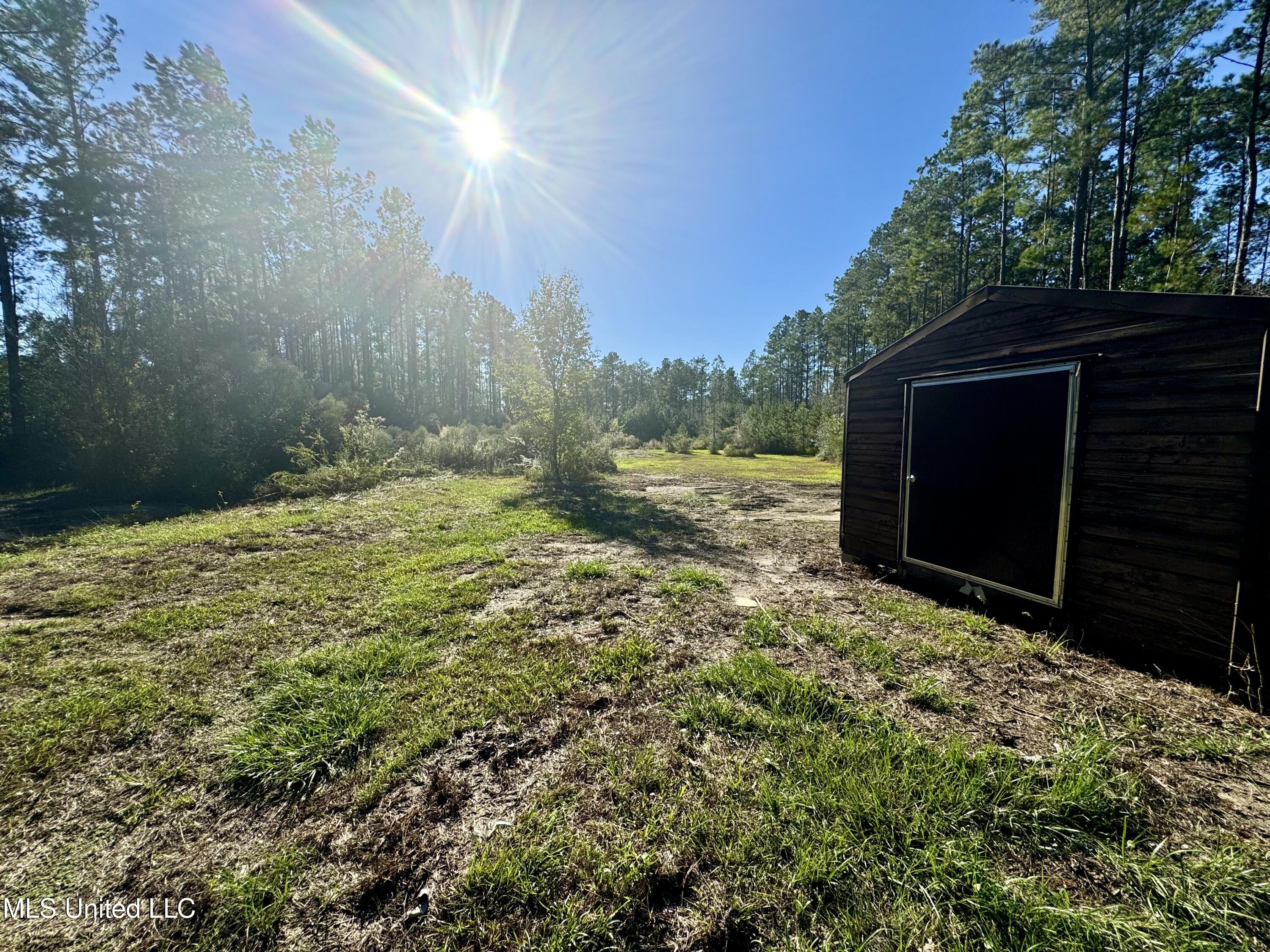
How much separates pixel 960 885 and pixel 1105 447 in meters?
3.40

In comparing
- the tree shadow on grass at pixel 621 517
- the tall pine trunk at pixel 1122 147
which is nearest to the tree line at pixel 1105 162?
the tall pine trunk at pixel 1122 147

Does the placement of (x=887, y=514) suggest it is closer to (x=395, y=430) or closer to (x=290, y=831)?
(x=290, y=831)

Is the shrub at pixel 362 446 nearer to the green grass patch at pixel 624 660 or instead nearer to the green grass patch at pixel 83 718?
the green grass patch at pixel 83 718

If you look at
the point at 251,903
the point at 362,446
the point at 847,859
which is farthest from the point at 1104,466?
the point at 362,446

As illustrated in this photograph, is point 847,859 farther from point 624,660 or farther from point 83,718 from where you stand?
point 83,718

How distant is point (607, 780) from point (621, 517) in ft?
22.1

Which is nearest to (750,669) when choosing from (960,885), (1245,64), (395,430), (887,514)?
(960,885)

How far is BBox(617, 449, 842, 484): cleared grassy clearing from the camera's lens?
16.3 meters

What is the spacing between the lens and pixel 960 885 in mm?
1563

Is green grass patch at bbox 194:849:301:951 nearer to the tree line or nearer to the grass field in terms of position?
the grass field

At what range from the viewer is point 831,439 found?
23.2 m

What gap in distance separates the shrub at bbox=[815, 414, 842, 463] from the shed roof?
18.6 m

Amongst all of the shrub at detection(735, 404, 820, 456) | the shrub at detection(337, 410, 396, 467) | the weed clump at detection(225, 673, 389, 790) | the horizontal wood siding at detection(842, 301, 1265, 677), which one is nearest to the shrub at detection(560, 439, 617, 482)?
the shrub at detection(337, 410, 396, 467)

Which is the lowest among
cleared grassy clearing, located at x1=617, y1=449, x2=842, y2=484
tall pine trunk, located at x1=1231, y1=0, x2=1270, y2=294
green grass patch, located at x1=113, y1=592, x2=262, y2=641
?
green grass patch, located at x1=113, y1=592, x2=262, y2=641
